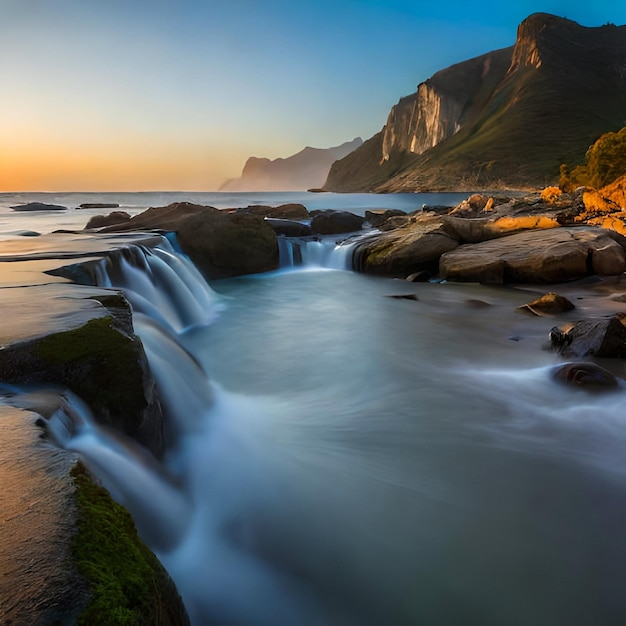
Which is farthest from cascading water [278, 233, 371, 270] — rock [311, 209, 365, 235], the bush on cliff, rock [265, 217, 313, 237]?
the bush on cliff

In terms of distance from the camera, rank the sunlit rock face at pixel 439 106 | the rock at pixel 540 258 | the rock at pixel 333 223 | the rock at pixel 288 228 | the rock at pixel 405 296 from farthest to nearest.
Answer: the sunlit rock face at pixel 439 106, the rock at pixel 333 223, the rock at pixel 288 228, the rock at pixel 540 258, the rock at pixel 405 296

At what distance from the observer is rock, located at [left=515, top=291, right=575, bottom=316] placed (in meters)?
9.43

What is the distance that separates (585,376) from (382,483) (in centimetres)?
333

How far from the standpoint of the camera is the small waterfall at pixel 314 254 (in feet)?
55.5

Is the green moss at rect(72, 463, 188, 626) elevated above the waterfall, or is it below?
above

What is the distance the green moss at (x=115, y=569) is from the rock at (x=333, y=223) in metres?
20.6

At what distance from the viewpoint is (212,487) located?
405 centimetres

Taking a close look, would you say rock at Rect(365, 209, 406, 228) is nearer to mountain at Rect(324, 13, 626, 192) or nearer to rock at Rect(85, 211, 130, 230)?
rock at Rect(85, 211, 130, 230)

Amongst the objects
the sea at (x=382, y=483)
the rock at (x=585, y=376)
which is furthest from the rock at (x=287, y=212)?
the rock at (x=585, y=376)

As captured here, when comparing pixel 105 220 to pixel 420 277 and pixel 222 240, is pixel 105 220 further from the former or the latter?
pixel 420 277

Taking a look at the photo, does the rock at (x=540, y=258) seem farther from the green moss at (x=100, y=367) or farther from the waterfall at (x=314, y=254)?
the green moss at (x=100, y=367)

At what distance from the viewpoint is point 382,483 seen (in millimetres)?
4129

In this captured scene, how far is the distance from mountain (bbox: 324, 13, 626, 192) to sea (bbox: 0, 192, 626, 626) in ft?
288

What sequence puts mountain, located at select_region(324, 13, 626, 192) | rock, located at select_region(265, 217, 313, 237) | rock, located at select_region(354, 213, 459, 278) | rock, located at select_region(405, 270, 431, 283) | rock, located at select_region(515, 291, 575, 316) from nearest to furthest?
rock, located at select_region(515, 291, 575, 316) < rock, located at select_region(405, 270, 431, 283) < rock, located at select_region(354, 213, 459, 278) < rock, located at select_region(265, 217, 313, 237) < mountain, located at select_region(324, 13, 626, 192)
